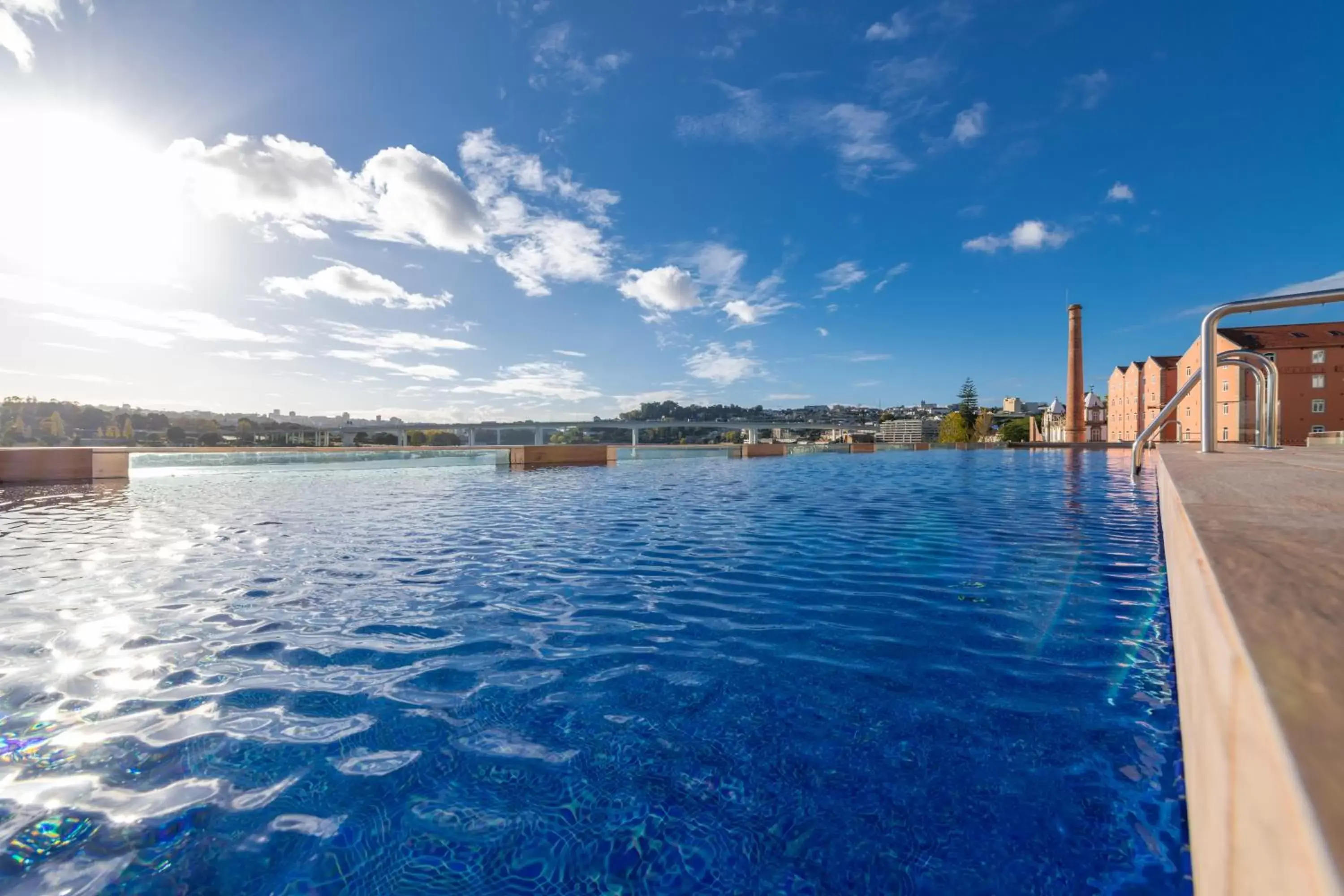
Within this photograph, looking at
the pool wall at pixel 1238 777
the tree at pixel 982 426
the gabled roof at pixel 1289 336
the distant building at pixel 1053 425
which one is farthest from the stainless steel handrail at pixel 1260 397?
the tree at pixel 982 426

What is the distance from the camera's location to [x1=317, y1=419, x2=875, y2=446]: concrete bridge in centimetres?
6469

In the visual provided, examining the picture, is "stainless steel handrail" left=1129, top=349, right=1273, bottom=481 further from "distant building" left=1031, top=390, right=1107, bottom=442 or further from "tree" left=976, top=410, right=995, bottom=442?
"tree" left=976, top=410, right=995, bottom=442

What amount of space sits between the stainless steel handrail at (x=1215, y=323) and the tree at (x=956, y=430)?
78898mm

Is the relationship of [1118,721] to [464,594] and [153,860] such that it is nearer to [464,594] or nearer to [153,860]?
[153,860]

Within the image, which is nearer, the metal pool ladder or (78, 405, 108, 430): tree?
the metal pool ladder

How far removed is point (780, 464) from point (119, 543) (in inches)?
909

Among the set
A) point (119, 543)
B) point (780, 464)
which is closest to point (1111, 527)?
point (119, 543)

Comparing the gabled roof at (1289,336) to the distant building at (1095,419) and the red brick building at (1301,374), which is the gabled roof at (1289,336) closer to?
the red brick building at (1301,374)

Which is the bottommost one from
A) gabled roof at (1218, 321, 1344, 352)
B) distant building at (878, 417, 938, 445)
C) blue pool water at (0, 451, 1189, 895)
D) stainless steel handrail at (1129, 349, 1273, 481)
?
blue pool water at (0, 451, 1189, 895)

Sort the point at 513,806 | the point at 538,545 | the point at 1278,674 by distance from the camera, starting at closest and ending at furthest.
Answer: the point at 1278,674 < the point at 513,806 < the point at 538,545

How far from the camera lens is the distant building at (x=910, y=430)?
134 m

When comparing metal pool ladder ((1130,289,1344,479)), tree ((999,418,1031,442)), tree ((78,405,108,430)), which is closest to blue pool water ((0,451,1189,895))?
metal pool ladder ((1130,289,1344,479))

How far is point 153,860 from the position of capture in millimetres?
1849

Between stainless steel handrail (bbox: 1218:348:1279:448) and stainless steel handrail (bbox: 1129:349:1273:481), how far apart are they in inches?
0.9
